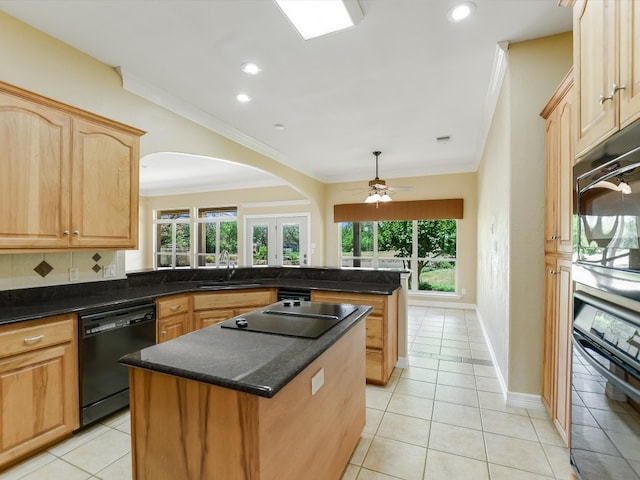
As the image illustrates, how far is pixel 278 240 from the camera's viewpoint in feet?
24.9

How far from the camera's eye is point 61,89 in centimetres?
236

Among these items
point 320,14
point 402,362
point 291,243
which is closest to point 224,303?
point 402,362

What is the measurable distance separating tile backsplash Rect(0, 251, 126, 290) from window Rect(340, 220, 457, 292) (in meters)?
4.98

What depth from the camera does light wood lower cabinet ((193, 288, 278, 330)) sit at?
3.14 metres

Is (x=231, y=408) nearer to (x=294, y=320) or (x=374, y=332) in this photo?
(x=294, y=320)

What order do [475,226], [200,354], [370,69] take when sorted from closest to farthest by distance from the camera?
[200,354], [370,69], [475,226]

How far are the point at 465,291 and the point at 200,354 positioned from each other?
600cm

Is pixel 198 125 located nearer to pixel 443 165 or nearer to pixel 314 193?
pixel 314 193

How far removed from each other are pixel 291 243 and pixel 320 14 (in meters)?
5.75

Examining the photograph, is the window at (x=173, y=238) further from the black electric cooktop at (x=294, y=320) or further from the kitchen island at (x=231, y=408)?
the kitchen island at (x=231, y=408)

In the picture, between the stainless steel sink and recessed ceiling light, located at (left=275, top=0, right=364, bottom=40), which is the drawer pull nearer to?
the stainless steel sink

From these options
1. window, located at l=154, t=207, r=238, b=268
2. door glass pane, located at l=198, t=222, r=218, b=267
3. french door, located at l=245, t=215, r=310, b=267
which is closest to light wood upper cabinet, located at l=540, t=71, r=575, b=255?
french door, located at l=245, t=215, r=310, b=267

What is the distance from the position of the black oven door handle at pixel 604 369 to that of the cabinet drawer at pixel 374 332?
150 centimetres

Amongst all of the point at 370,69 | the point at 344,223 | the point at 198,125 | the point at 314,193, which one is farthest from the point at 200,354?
the point at 344,223
